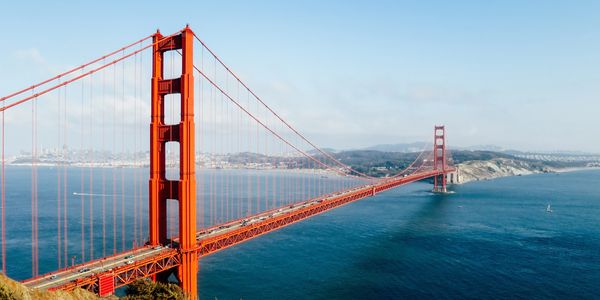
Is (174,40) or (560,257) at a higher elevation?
(174,40)

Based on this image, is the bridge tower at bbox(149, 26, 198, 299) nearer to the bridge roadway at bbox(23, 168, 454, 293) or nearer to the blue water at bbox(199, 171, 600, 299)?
the bridge roadway at bbox(23, 168, 454, 293)

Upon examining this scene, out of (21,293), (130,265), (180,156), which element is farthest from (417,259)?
(21,293)

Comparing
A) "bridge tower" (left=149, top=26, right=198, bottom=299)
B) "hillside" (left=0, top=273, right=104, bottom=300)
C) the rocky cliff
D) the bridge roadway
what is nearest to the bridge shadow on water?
the bridge roadway

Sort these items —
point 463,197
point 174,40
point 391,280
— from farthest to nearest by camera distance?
point 463,197 < point 391,280 < point 174,40

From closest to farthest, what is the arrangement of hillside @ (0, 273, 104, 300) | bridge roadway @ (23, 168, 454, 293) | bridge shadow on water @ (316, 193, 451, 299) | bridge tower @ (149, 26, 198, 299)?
hillside @ (0, 273, 104, 300) < bridge roadway @ (23, 168, 454, 293) < bridge tower @ (149, 26, 198, 299) < bridge shadow on water @ (316, 193, 451, 299)

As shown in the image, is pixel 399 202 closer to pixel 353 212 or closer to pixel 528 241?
pixel 353 212

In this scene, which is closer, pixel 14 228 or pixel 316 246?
pixel 316 246

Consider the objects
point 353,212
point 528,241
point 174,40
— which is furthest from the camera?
point 353,212

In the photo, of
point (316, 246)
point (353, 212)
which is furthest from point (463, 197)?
point (316, 246)
